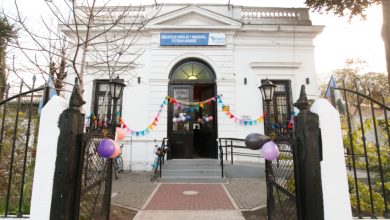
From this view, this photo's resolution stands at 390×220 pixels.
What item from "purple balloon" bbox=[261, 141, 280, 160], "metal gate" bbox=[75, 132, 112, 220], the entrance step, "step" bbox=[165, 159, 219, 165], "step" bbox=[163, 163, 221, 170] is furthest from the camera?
"step" bbox=[165, 159, 219, 165]

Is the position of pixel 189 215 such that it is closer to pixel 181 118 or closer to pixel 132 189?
pixel 132 189

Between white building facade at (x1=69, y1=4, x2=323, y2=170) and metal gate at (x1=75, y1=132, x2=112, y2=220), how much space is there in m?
5.97

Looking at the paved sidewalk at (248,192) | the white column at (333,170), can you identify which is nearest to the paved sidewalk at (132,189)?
the paved sidewalk at (248,192)

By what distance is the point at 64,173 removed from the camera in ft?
7.41

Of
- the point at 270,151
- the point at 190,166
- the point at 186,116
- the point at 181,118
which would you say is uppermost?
the point at 186,116

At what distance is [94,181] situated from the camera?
286 centimetres

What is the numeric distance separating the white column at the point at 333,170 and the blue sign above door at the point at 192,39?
26.7ft

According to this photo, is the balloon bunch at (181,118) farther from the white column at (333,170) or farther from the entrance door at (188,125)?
the white column at (333,170)

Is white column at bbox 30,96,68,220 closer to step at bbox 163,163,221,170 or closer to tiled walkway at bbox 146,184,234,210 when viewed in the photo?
tiled walkway at bbox 146,184,234,210

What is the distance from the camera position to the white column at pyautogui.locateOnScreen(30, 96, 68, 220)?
7.48 ft

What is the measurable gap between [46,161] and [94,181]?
714 millimetres

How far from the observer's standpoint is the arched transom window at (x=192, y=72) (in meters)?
9.94

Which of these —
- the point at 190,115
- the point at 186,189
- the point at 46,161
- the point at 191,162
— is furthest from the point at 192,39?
the point at 46,161

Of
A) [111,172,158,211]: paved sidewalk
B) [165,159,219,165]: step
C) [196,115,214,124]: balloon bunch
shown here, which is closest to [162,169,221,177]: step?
[165,159,219,165]: step
